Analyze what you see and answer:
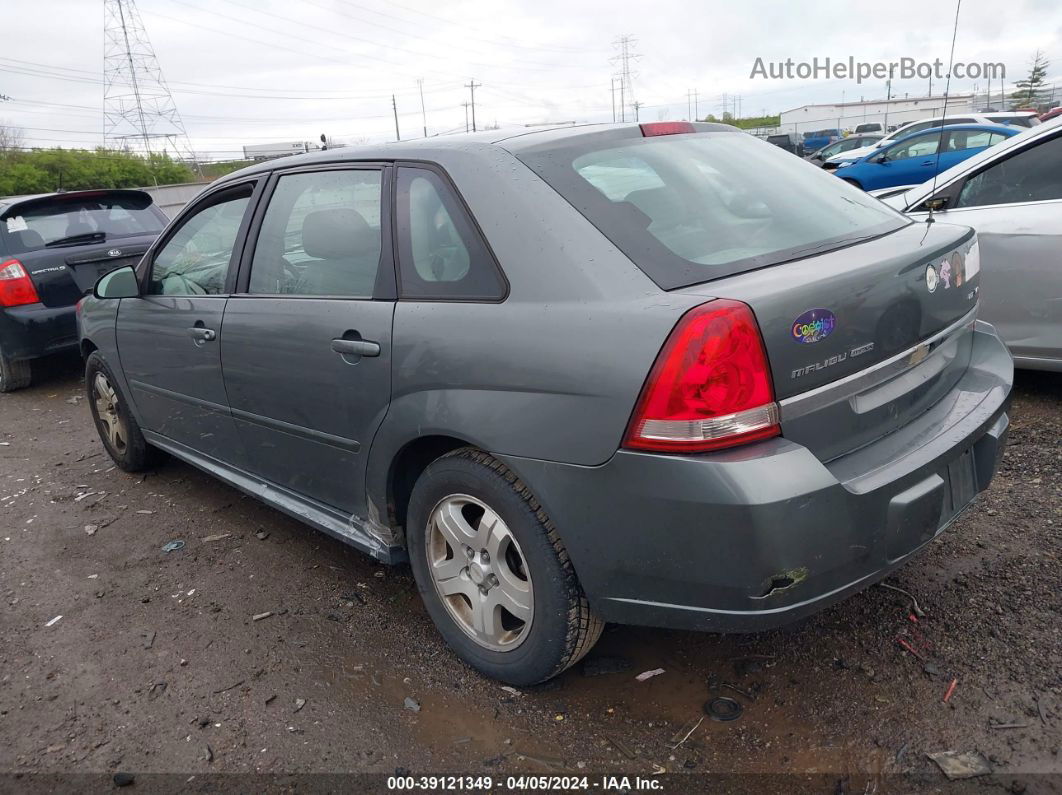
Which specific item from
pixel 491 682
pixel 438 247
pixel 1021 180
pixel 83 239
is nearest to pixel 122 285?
pixel 438 247

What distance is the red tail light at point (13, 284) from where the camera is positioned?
6922mm

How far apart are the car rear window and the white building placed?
151ft

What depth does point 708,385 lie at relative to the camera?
2035mm

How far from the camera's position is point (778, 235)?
8.25ft

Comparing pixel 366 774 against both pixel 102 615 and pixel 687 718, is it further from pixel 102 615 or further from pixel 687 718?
pixel 102 615

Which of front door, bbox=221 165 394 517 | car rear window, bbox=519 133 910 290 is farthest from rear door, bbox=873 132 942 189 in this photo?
front door, bbox=221 165 394 517

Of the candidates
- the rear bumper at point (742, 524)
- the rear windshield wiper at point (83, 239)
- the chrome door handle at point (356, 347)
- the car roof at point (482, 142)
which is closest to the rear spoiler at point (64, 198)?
the rear windshield wiper at point (83, 239)

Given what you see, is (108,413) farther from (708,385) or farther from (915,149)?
(915,149)

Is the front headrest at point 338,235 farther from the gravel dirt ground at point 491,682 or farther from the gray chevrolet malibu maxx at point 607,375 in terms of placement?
the gravel dirt ground at point 491,682

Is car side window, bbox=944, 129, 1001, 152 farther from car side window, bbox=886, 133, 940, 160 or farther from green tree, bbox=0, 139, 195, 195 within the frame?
green tree, bbox=0, 139, 195, 195

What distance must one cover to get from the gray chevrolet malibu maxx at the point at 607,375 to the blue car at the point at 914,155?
13.3 m

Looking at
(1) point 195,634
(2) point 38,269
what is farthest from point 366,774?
(2) point 38,269

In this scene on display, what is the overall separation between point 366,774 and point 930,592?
2.01 meters

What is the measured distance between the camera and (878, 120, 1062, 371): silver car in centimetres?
435
